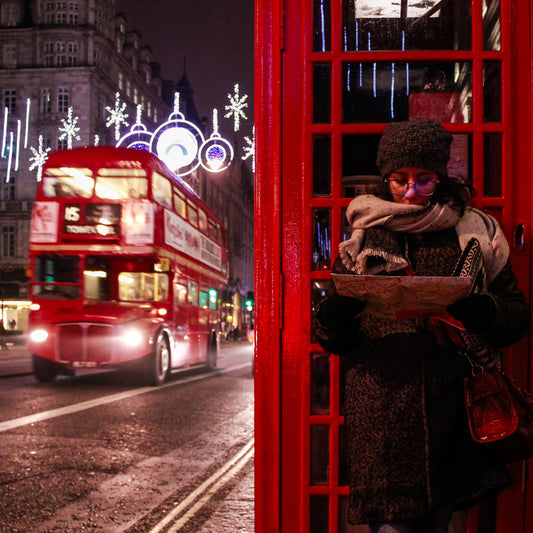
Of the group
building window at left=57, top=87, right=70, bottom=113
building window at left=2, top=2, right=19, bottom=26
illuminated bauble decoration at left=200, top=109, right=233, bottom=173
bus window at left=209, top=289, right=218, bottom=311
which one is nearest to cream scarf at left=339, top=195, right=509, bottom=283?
bus window at left=209, top=289, right=218, bottom=311

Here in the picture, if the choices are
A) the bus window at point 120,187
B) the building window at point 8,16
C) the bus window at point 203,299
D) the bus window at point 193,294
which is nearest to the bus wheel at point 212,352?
the bus window at point 203,299

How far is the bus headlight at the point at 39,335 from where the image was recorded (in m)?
11.7

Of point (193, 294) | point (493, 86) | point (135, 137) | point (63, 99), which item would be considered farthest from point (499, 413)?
point (135, 137)

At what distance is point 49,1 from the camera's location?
161ft

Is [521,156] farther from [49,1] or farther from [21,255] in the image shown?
[49,1]

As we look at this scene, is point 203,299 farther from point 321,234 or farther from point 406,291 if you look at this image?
point 406,291

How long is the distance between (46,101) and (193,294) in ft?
127

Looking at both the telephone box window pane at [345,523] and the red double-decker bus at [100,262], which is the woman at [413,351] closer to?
the telephone box window pane at [345,523]

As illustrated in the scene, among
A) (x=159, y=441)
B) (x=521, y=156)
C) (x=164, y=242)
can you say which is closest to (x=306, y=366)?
(x=521, y=156)

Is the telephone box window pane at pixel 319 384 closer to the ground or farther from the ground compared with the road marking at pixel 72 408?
farther from the ground

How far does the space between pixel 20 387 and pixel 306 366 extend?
400 inches

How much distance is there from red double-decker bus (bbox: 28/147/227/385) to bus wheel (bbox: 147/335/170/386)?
0.02 metres

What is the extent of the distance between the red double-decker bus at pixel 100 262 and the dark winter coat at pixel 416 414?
31.9ft

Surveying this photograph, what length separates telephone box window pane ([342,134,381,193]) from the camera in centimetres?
245
